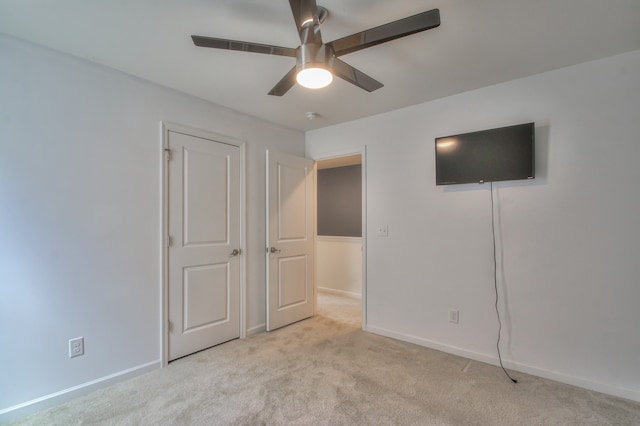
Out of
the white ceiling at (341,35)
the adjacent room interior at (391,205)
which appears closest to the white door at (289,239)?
the adjacent room interior at (391,205)

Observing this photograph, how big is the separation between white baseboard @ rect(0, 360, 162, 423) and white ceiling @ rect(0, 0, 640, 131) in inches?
90.2

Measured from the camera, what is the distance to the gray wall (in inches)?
191

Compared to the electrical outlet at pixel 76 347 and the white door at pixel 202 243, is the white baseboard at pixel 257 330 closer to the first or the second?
the white door at pixel 202 243

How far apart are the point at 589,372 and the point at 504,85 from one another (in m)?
2.28

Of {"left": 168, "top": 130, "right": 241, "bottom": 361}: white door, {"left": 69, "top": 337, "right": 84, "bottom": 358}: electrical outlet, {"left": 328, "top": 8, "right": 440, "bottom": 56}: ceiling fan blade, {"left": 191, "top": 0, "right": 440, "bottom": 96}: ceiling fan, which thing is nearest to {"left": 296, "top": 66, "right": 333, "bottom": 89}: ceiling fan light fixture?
{"left": 191, "top": 0, "right": 440, "bottom": 96}: ceiling fan

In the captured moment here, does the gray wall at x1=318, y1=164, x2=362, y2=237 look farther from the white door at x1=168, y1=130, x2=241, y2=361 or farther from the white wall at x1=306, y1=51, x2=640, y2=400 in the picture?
the white door at x1=168, y1=130, x2=241, y2=361

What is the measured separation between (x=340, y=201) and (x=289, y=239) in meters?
1.77

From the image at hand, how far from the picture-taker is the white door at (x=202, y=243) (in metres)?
2.61

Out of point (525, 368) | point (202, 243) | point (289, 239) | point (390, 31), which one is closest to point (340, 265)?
point (289, 239)

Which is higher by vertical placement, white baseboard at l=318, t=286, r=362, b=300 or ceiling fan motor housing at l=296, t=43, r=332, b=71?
ceiling fan motor housing at l=296, t=43, r=332, b=71

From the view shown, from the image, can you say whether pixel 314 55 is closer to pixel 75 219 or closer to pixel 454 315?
pixel 75 219

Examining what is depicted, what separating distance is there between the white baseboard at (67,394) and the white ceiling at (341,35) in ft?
7.52

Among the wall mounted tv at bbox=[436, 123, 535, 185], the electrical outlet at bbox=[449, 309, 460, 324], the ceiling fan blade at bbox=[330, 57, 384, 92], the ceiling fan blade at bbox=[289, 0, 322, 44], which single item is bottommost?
the electrical outlet at bbox=[449, 309, 460, 324]

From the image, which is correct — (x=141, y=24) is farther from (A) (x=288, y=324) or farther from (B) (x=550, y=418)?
(B) (x=550, y=418)
